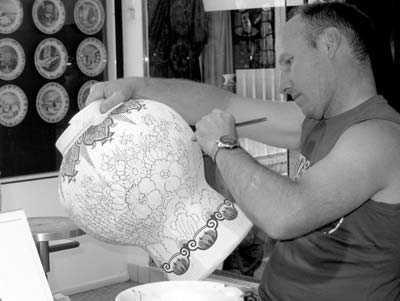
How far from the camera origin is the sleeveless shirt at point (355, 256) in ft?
4.99

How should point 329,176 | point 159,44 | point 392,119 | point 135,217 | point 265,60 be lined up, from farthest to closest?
point 159,44 → point 265,60 → point 392,119 → point 329,176 → point 135,217

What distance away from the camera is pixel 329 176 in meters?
1.44

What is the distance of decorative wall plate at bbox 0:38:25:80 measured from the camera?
4234mm

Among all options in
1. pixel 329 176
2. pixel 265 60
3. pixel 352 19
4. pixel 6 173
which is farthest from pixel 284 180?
pixel 6 173

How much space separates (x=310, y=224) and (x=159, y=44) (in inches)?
136

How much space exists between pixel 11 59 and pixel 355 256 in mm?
3208

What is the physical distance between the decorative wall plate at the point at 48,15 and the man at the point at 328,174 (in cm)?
284

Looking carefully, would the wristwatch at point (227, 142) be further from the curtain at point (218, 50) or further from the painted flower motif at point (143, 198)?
the curtain at point (218, 50)

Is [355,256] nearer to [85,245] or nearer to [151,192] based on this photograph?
[151,192]

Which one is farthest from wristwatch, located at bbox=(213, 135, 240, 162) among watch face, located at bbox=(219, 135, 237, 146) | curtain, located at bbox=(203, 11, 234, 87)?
curtain, located at bbox=(203, 11, 234, 87)

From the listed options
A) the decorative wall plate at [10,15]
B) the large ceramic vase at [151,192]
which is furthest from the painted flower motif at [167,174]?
the decorative wall plate at [10,15]

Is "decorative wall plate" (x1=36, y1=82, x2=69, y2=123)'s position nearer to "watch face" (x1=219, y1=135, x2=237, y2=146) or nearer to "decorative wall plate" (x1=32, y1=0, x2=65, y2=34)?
"decorative wall plate" (x1=32, y1=0, x2=65, y2=34)

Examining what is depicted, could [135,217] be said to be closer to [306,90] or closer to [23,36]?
[306,90]

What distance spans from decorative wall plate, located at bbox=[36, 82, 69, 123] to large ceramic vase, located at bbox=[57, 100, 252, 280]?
320cm
